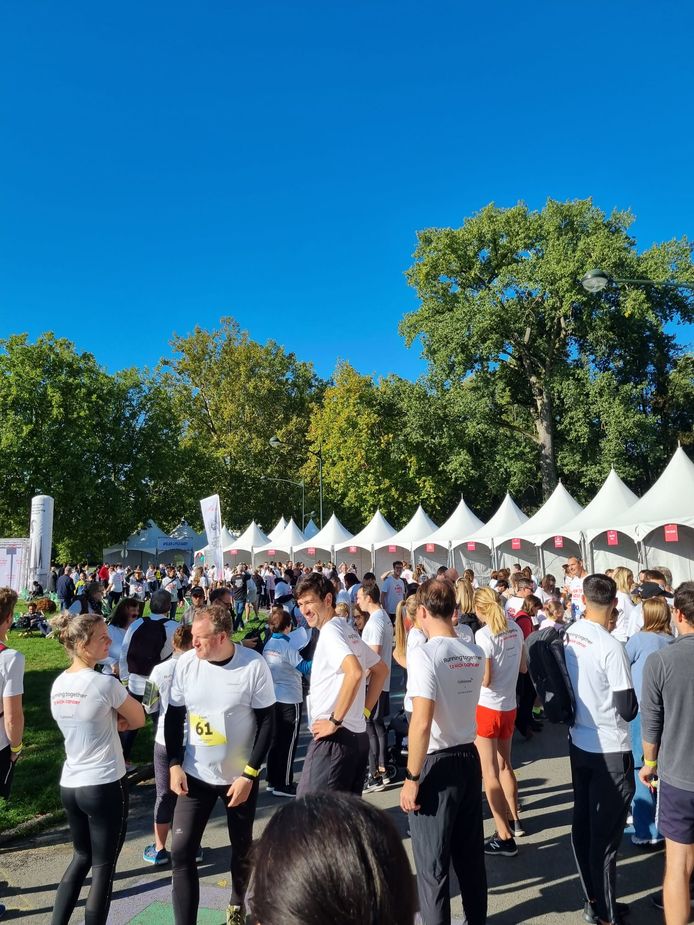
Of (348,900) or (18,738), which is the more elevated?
(348,900)

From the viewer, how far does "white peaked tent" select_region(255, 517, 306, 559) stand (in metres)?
34.6

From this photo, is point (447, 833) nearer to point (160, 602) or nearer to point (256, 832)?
point (256, 832)

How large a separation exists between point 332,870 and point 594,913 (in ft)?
12.3

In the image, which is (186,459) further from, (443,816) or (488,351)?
(443,816)

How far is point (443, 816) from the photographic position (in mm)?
3383

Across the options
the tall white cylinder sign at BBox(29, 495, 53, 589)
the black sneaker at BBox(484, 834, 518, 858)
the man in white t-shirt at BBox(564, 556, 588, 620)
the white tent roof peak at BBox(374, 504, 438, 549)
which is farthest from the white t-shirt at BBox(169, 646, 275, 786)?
the tall white cylinder sign at BBox(29, 495, 53, 589)

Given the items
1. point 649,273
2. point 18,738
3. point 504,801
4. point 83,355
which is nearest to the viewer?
point 18,738

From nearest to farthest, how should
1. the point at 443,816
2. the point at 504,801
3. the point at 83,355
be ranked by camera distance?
the point at 443,816 < the point at 504,801 < the point at 83,355

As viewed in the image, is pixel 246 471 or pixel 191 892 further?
pixel 246 471

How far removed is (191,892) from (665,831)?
97.4 inches

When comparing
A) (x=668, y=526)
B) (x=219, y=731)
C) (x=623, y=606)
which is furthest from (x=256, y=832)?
(x=668, y=526)

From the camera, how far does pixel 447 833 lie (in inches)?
133

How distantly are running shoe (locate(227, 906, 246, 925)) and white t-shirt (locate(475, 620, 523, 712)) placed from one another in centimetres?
228

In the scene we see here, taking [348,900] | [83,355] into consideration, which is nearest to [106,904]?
[348,900]
